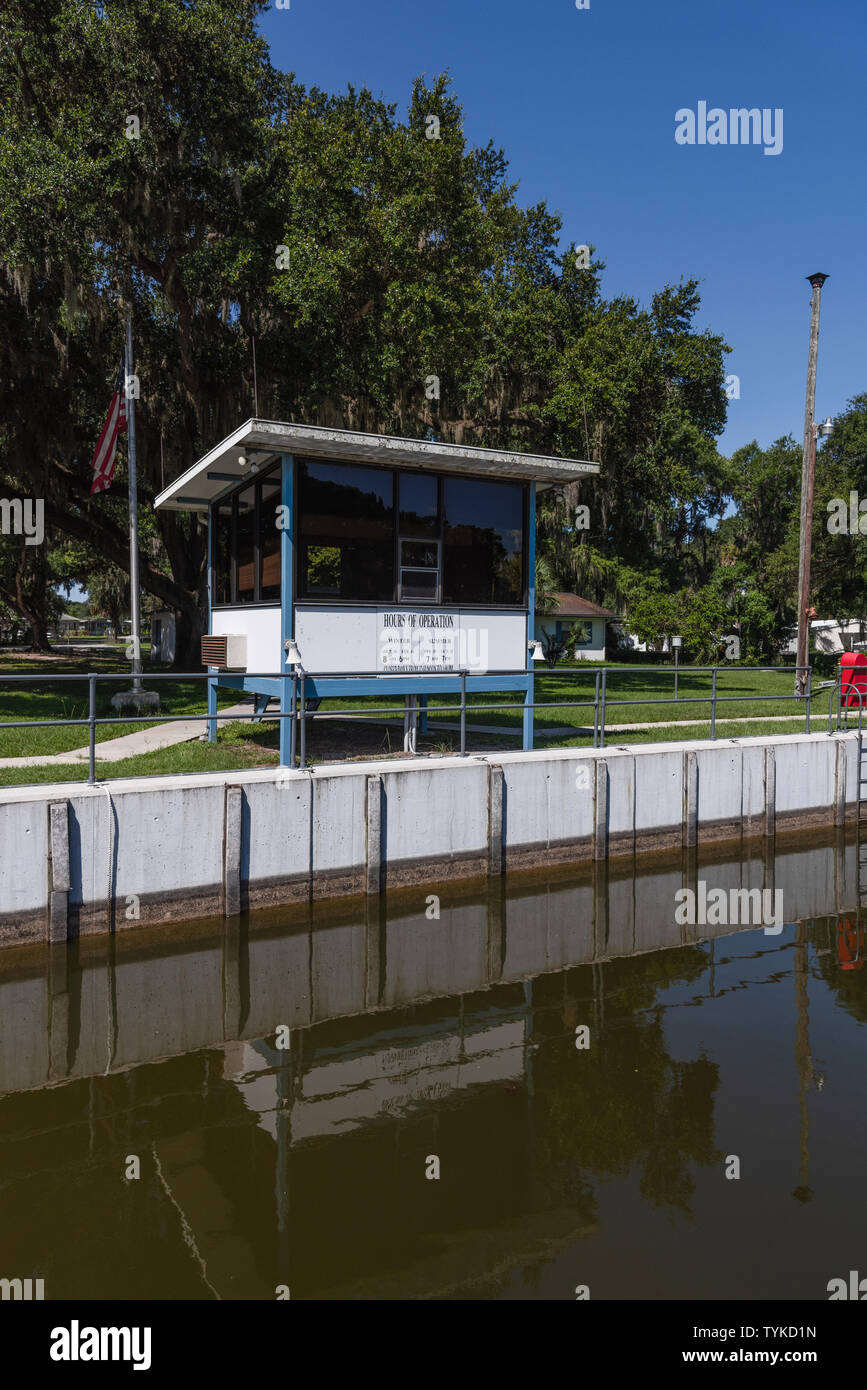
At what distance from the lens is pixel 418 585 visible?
11914 mm

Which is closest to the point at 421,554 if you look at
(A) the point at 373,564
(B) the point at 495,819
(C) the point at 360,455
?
(A) the point at 373,564

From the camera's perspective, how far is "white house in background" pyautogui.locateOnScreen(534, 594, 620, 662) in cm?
4369

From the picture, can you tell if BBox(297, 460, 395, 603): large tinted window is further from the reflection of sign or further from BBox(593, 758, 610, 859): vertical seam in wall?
BBox(593, 758, 610, 859): vertical seam in wall

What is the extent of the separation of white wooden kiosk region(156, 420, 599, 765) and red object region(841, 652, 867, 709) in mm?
6357

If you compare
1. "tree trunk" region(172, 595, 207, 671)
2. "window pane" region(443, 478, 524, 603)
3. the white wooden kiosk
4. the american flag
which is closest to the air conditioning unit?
the white wooden kiosk

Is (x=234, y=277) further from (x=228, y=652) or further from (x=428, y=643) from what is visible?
(x=428, y=643)

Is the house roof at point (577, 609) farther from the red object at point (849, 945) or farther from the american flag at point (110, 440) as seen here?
the red object at point (849, 945)

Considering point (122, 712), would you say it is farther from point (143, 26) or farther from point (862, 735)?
point (143, 26)

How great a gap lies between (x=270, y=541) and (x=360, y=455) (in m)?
1.81

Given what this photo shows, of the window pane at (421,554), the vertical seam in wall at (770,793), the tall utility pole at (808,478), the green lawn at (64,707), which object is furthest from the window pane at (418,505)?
the tall utility pole at (808,478)

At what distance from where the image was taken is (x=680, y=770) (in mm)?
12328

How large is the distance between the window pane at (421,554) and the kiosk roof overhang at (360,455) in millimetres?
1016

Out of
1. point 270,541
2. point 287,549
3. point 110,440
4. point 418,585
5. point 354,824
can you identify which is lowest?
point 354,824
